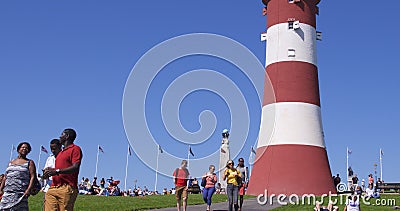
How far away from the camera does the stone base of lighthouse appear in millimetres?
26312

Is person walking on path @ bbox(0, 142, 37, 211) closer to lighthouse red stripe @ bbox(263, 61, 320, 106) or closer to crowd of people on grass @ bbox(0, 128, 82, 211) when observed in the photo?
crowd of people on grass @ bbox(0, 128, 82, 211)

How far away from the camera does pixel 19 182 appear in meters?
9.29

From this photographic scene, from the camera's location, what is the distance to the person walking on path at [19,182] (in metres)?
9.25

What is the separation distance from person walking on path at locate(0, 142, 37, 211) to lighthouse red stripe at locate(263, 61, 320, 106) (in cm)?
1909

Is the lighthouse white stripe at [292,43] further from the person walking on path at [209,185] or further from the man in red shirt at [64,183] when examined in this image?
the man in red shirt at [64,183]

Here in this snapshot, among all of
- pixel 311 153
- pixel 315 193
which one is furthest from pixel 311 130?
pixel 315 193

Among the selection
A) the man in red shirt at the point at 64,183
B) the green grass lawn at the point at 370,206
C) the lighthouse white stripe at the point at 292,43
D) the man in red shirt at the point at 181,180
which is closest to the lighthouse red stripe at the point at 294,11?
the lighthouse white stripe at the point at 292,43

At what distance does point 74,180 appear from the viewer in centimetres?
863

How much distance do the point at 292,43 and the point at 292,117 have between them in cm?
382

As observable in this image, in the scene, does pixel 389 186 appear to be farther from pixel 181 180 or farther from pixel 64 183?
pixel 64 183

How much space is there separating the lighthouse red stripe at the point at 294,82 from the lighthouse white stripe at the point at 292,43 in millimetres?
344

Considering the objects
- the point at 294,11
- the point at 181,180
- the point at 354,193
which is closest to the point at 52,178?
the point at 181,180

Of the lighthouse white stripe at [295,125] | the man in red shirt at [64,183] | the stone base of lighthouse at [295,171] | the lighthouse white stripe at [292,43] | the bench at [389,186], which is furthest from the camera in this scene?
the bench at [389,186]

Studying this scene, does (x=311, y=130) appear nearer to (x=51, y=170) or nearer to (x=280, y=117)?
(x=280, y=117)
